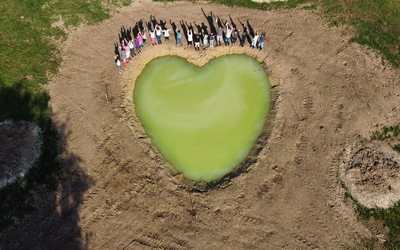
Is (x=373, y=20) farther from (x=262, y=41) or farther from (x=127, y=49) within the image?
(x=127, y=49)

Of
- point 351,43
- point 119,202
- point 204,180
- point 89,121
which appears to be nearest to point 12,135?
point 89,121

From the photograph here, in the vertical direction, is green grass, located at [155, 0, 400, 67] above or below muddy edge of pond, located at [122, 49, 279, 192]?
above

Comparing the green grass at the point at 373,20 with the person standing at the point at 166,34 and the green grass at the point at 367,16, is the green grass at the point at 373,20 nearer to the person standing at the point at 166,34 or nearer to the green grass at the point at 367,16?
Answer: the green grass at the point at 367,16

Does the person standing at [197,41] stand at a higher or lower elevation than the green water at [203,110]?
higher

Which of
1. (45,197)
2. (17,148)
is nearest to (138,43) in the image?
(17,148)

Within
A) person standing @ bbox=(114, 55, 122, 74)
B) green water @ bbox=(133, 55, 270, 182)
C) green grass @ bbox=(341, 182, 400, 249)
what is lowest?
green grass @ bbox=(341, 182, 400, 249)

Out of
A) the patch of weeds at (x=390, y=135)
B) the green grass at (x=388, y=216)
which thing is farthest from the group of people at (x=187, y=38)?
the green grass at (x=388, y=216)

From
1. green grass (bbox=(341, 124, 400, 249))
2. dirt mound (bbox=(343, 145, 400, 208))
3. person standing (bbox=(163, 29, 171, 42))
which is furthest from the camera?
person standing (bbox=(163, 29, 171, 42))

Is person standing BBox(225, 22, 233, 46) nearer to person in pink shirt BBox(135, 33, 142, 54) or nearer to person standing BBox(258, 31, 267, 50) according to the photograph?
person standing BBox(258, 31, 267, 50)

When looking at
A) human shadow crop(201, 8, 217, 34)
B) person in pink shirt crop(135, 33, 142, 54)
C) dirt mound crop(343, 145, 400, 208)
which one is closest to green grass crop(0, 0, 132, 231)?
person in pink shirt crop(135, 33, 142, 54)
